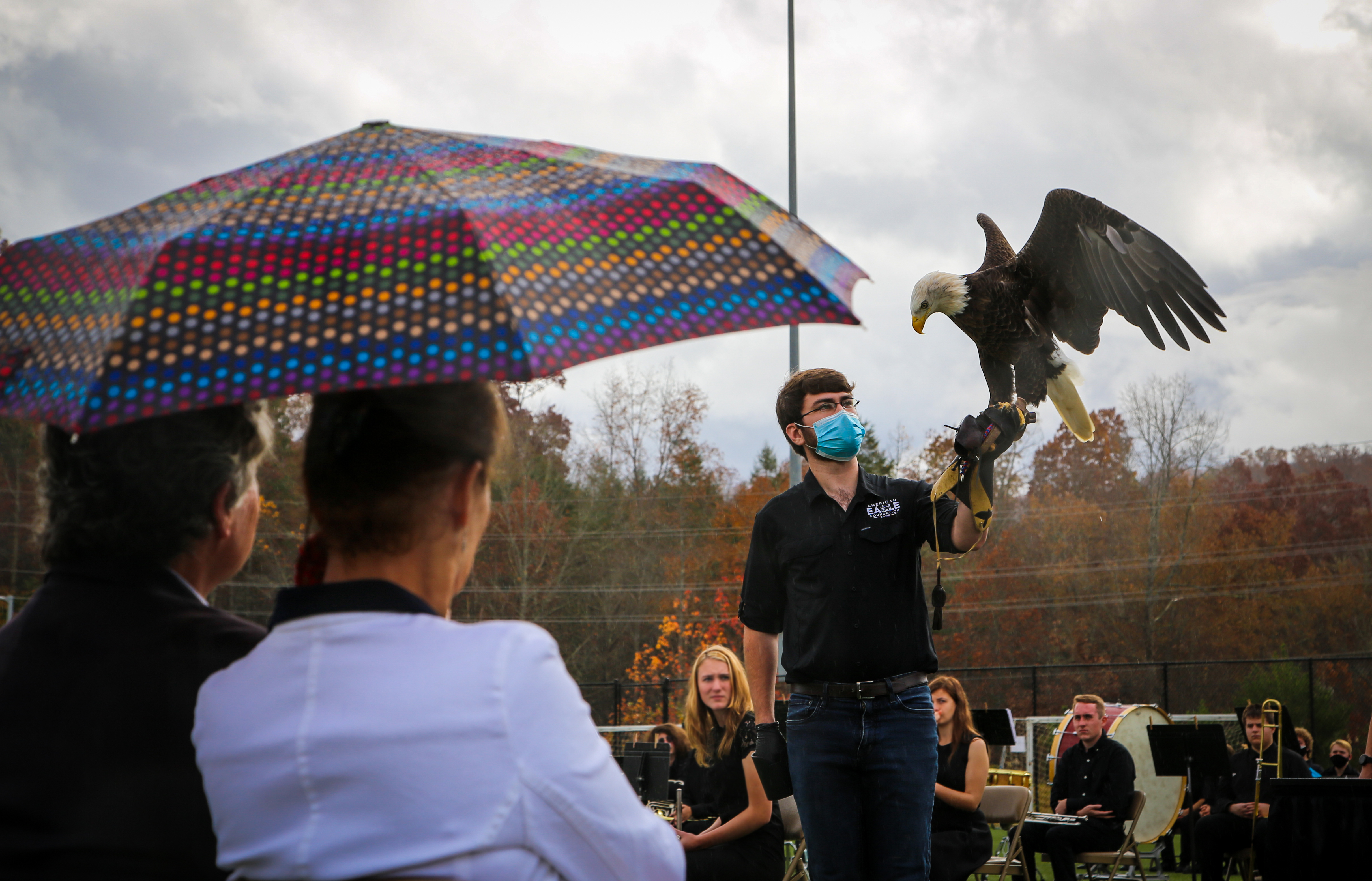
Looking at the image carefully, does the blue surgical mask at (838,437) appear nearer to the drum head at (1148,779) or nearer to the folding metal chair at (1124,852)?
the folding metal chair at (1124,852)

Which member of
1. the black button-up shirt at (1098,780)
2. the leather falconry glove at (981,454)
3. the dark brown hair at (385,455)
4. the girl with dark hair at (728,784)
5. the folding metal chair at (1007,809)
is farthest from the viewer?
the black button-up shirt at (1098,780)

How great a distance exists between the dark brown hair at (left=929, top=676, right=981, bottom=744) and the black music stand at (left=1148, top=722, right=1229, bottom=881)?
360 centimetres

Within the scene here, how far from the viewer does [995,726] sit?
40.4 ft

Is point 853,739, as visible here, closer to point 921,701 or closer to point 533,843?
point 921,701

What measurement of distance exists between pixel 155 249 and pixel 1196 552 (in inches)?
1445

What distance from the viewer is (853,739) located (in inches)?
131

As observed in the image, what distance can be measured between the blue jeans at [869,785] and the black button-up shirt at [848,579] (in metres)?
0.12

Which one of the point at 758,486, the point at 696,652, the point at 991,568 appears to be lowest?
the point at 696,652

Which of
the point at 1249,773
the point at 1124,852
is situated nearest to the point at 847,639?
the point at 1124,852

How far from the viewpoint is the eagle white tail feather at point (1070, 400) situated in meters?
3.66

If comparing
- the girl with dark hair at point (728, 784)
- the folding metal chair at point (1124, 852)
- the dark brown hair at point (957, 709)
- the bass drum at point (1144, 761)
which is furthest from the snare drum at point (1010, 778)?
the girl with dark hair at point (728, 784)

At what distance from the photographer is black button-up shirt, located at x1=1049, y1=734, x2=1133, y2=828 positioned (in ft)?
32.1

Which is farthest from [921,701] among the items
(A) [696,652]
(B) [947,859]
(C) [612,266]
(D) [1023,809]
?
(A) [696,652]

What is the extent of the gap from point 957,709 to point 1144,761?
7152mm
